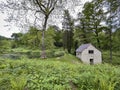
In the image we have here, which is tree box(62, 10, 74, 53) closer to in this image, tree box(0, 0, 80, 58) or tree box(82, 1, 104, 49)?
tree box(82, 1, 104, 49)

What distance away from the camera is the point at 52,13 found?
49.0 feet

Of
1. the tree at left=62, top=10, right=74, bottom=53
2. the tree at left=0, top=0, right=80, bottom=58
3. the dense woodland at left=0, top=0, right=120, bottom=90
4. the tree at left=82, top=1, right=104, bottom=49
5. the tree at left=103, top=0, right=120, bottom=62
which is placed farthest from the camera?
the tree at left=62, top=10, right=74, bottom=53

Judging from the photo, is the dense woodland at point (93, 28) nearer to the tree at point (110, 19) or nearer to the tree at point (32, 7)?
the tree at point (110, 19)

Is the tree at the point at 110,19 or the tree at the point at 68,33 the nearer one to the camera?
the tree at the point at 110,19

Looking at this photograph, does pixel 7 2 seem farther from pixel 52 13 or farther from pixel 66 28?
pixel 66 28

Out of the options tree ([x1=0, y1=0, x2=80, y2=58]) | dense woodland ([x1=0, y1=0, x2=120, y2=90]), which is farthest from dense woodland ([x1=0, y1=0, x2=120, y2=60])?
tree ([x1=0, y1=0, x2=80, y2=58])

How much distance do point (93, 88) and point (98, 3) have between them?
99.2 feet

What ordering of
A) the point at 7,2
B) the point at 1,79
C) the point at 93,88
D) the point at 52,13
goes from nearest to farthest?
the point at 93,88, the point at 1,79, the point at 7,2, the point at 52,13

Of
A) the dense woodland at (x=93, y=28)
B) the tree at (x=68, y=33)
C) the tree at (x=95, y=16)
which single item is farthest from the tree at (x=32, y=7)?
the tree at (x=68, y=33)

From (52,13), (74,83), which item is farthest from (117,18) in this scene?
(74,83)

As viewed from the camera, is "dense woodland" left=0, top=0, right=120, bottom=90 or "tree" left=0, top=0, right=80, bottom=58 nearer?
"dense woodland" left=0, top=0, right=120, bottom=90

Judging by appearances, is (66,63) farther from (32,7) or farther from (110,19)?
(110,19)

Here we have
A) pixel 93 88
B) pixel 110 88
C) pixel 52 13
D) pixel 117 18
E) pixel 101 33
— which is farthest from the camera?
pixel 101 33

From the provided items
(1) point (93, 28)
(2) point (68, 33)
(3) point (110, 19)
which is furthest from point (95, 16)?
(2) point (68, 33)
